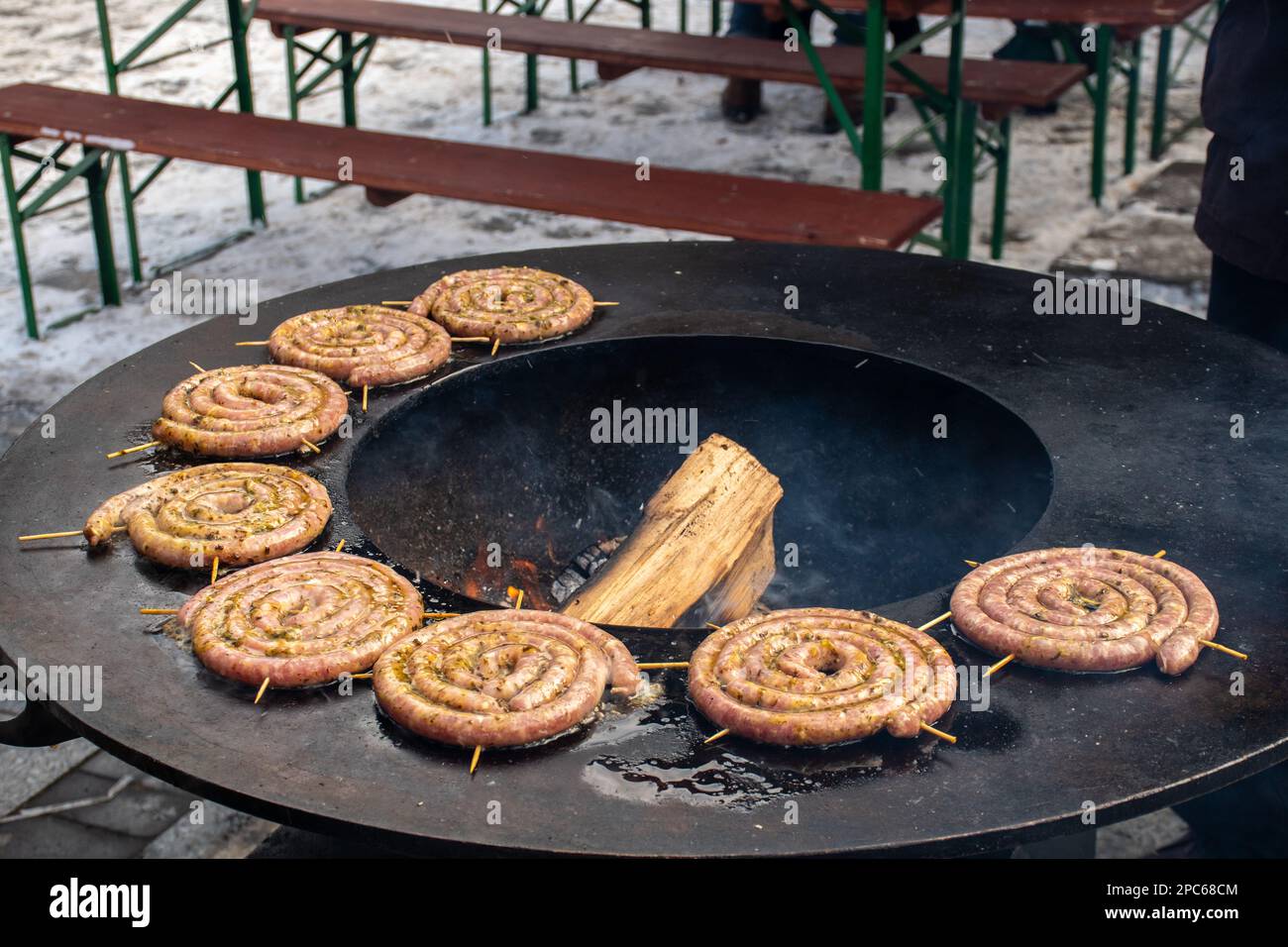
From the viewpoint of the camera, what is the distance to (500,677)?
260 centimetres

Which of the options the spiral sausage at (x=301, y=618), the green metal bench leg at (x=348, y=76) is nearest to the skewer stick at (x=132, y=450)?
the spiral sausage at (x=301, y=618)

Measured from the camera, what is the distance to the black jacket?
4234mm

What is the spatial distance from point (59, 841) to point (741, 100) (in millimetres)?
8610

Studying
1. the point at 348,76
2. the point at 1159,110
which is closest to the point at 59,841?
the point at 348,76

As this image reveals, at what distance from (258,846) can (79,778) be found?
86 cm

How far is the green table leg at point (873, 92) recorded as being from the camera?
21.0ft

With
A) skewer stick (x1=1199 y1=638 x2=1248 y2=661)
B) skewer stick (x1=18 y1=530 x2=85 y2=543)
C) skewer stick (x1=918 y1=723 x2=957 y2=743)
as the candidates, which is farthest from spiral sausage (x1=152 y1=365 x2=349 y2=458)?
skewer stick (x1=1199 y1=638 x2=1248 y2=661)

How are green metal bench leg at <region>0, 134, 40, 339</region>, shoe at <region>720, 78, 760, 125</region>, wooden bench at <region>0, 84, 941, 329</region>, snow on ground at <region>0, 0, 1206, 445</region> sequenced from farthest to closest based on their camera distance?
shoe at <region>720, 78, 760, 125</region>
snow on ground at <region>0, 0, 1206, 445</region>
green metal bench leg at <region>0, 134, 40, 339</region>
wooden bench at <region>0, 84, 941, 329</region>

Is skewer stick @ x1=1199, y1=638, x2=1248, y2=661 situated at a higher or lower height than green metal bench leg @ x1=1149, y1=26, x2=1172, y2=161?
higher

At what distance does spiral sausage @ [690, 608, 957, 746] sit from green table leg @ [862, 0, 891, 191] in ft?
14.1

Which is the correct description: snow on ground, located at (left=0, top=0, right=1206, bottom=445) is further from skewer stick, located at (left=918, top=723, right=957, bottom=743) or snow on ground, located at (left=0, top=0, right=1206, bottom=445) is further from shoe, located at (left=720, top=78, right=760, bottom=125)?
skewer stick, located at (left=918, top=723, right=957, bottom=743)

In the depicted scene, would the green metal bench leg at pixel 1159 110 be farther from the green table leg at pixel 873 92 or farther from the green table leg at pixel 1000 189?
the green table leg at pixel 873 92

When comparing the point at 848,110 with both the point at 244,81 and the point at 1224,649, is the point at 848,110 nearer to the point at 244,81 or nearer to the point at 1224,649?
the point at 244,81

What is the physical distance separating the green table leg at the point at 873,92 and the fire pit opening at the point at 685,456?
276 cm
